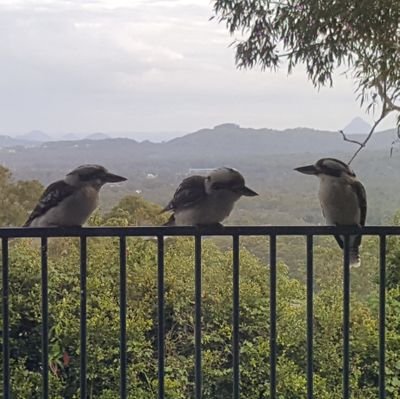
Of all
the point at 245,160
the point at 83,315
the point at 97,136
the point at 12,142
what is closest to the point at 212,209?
the point at 83,315

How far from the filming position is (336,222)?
2.06 metres

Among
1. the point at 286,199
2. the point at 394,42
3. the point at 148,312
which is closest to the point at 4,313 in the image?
the point at 286,199

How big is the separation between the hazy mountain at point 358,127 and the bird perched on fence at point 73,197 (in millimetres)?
2451

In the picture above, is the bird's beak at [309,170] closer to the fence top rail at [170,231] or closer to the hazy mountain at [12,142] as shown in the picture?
the fence top rail at [170,231]

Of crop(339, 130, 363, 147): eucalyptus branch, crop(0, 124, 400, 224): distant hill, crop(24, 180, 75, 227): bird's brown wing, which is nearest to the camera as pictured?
crop(24, 180, 75, 227): bird's brown wing

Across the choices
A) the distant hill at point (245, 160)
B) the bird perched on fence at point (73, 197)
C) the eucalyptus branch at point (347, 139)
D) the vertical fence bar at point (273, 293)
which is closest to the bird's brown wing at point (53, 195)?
the bird perched on fence at point (73, 197)

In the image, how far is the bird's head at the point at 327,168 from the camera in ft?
6.69

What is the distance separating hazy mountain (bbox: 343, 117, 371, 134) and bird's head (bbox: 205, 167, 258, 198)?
92.1 inches

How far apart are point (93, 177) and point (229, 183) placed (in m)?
0.36

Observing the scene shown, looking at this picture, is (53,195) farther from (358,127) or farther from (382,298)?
(358,127)

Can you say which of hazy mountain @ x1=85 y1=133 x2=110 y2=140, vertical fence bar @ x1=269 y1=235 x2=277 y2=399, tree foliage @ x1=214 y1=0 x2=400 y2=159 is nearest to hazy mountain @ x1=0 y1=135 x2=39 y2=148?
hazy mountain @ x1=85 y1=133 x2=110 y2=140

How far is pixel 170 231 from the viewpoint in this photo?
68.7 inches

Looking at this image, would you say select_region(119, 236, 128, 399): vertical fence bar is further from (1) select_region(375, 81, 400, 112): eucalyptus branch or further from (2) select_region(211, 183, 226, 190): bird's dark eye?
(1) select_region(375, 81, 400, 112): eucalyptus branch

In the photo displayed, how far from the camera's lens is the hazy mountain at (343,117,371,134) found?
4.17m
